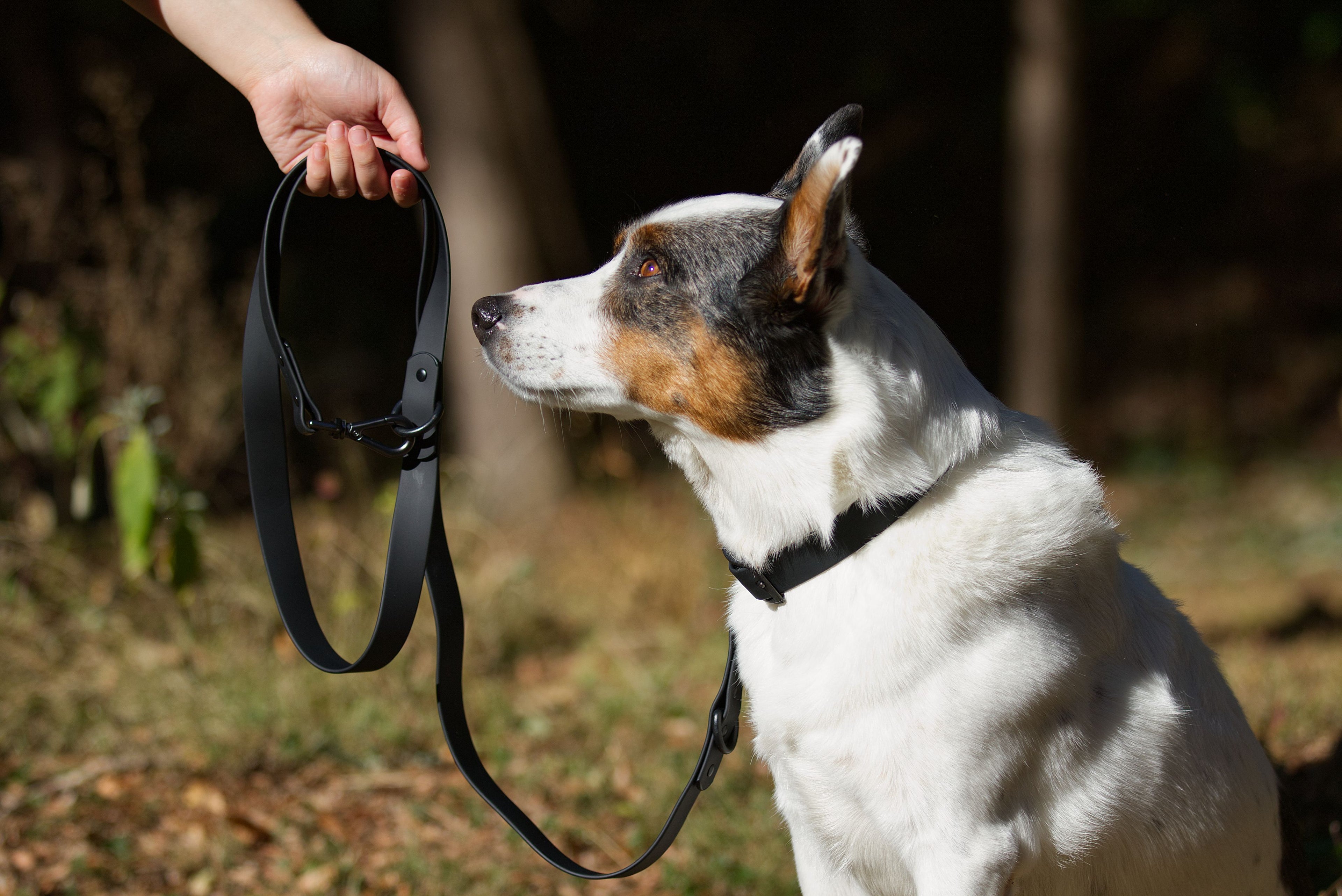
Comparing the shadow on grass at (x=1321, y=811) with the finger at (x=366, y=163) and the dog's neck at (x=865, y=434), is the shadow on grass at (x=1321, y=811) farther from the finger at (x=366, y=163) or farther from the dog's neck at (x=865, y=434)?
the finger at (x=366, y=163)

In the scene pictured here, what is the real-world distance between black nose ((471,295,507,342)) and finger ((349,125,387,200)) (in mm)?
347

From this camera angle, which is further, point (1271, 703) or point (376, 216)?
point (376, 216)

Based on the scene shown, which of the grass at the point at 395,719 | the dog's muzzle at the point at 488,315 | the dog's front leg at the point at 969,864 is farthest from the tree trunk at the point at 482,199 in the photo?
the dog's front leg at the point at 969,864

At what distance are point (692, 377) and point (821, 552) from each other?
504 millimetres

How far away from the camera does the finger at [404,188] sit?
8.15ft

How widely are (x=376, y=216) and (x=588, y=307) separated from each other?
33.0 ft

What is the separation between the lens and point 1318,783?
3510 millimetres

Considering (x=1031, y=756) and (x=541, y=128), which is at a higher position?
(x=541, y=128)

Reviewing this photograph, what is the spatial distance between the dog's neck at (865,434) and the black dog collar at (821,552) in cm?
2

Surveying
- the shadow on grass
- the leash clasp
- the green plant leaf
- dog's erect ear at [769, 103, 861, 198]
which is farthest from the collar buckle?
the green plant leaf

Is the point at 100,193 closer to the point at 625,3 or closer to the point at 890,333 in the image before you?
the point at 890,333

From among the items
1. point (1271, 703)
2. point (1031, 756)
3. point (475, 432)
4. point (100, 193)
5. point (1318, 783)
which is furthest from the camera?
point (475, 432)

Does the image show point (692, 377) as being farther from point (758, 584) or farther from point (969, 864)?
point (969, 864)

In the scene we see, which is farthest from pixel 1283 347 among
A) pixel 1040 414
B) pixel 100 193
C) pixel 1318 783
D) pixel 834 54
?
pixel 100 193
